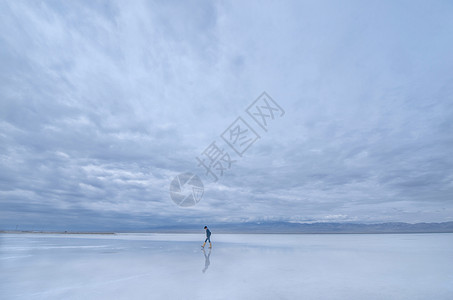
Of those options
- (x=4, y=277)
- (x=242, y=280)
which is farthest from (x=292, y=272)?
(x=4, y=277)

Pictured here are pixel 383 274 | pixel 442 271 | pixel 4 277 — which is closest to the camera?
pixel 4 277

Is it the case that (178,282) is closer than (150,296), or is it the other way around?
(150,296)

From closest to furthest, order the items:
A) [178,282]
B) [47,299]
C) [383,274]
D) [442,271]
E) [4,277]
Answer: [47,299]
[178,282]
[4,277]
[383,274]
[442,271]

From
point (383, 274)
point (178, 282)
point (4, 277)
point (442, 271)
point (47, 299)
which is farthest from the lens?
point (442, 271)

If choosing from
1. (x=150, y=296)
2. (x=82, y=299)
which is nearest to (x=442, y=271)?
(x=150, y=296)

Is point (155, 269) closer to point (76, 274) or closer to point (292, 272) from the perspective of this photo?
point (76, 274)

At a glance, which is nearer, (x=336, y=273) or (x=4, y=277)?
(x=4, y=277)

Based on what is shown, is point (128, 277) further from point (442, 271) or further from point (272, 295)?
point (442, 271)

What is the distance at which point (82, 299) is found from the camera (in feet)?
29.2

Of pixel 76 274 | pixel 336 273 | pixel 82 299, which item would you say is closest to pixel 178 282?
pixel 82 299

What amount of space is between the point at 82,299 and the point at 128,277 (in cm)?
371

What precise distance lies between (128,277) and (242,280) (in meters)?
5.57

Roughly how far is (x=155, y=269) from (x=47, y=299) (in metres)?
6.50

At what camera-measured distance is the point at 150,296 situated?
9.24 m
